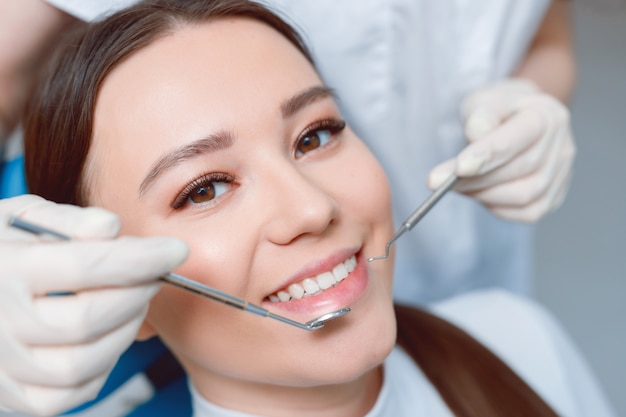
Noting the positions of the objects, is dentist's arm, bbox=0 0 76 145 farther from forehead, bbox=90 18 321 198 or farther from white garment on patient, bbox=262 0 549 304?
white garment on patient, bbox=262 0 549 304

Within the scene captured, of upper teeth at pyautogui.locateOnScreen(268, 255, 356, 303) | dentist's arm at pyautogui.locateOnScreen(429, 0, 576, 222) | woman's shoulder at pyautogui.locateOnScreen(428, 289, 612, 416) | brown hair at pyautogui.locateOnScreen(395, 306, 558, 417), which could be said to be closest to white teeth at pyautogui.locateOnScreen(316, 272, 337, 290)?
upper teeth at pyautogui.locateOnScreen(268, 255, 356, 303)

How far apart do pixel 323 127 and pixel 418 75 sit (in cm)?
46

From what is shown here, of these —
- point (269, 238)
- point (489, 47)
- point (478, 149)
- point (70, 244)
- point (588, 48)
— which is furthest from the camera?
point (588, 48)

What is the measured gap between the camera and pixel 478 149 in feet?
3.53

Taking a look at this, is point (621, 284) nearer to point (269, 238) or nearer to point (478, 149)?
point (478, 149)

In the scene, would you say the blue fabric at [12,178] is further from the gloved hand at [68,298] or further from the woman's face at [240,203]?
the gloved hand at [68,298]

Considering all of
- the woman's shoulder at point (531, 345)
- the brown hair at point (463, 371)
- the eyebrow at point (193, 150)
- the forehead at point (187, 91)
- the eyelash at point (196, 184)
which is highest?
Answer: the forehead at point (187, 91)

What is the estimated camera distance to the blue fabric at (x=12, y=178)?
3.64 feet

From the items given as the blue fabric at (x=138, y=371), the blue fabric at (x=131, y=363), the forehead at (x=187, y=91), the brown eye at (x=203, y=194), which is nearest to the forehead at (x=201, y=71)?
the forehead at (x=187, y=91)

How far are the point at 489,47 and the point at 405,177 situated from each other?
0.30 metres

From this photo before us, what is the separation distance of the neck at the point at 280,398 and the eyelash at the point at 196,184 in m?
0.27

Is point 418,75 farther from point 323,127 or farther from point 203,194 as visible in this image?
point 203,194

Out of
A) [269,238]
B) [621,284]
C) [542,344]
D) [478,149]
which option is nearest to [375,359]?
[269,238]

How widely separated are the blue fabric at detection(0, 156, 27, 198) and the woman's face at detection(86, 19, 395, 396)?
25cm
